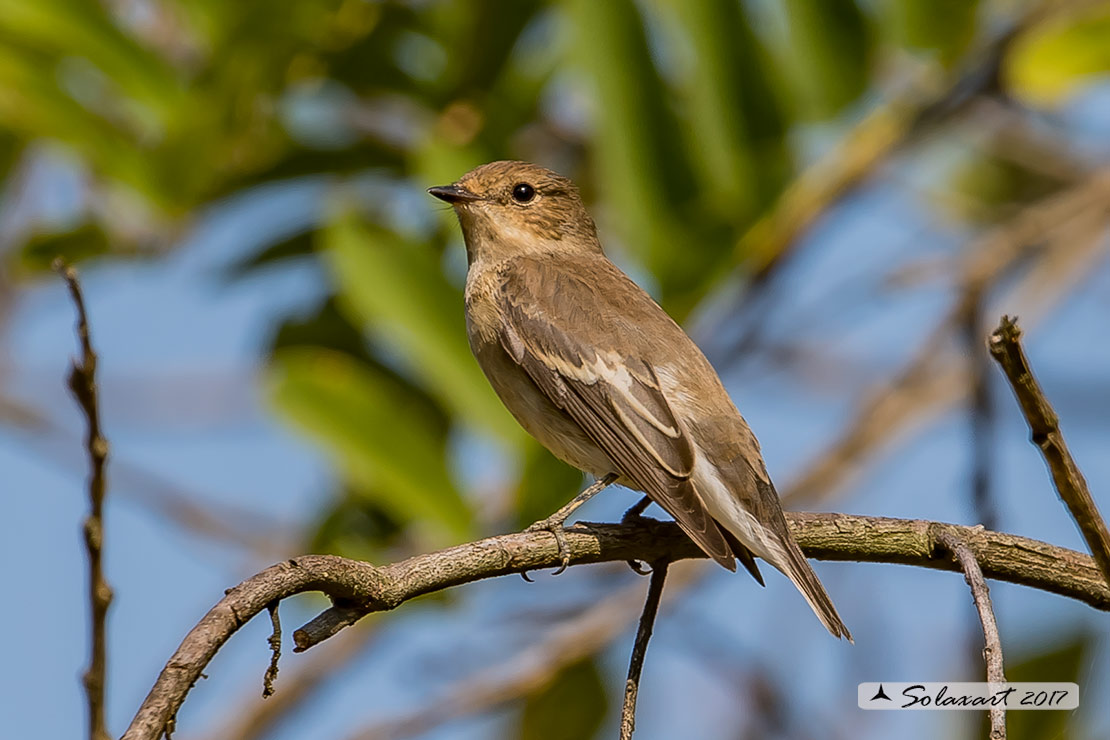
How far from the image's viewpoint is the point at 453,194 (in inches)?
192

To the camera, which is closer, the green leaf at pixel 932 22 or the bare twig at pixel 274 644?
the bare twig at pixel 274 644

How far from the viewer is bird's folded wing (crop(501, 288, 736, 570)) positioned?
3.95 meters

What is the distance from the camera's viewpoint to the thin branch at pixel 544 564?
86.1 inches

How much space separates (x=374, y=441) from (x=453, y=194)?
898mm

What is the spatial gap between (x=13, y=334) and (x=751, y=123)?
5318 millimetres

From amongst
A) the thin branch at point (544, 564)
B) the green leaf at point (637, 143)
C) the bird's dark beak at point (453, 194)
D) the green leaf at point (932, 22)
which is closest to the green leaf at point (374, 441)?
the bird's dark beak at point (453, 194)

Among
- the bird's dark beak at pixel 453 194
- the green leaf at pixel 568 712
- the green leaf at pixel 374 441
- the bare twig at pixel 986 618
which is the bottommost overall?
the bare twig at pixel 986 618

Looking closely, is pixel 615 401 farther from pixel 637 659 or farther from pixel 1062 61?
pixel 1062 61

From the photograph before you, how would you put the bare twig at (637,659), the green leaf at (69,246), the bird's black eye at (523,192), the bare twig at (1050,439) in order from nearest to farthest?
the bare twig at (1050,439) → the bare twig at (637,659) → the green leaf at (69,246) → the bird's black eye at (523,192)

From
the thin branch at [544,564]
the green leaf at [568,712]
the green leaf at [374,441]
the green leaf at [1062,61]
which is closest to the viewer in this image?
the thin branch at [544,564]

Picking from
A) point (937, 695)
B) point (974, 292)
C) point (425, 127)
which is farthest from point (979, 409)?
point (425, 127)

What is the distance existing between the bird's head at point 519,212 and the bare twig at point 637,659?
87.8 inches

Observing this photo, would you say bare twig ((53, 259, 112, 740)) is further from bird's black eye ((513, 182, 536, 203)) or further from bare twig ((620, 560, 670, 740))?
bird's black eye ((513, 182, 536, 203))

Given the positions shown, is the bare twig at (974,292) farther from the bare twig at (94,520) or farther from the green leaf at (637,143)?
the bare twig at (94,520)
